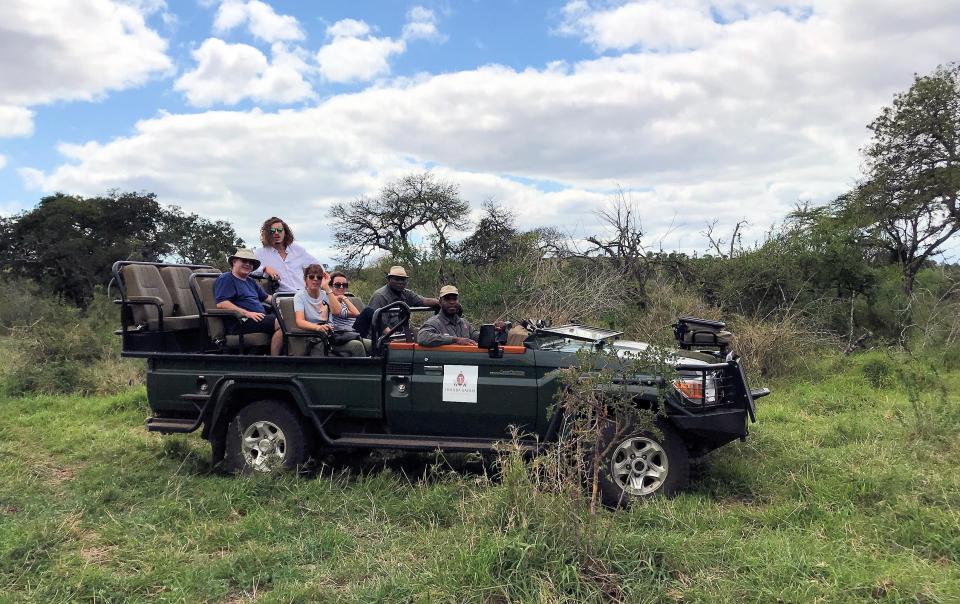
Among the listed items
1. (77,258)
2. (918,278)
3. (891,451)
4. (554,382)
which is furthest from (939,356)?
(77,258)

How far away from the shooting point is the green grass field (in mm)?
3633

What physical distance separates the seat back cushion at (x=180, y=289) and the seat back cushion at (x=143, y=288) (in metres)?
0.14

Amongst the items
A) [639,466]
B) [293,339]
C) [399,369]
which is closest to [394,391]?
[399,369]

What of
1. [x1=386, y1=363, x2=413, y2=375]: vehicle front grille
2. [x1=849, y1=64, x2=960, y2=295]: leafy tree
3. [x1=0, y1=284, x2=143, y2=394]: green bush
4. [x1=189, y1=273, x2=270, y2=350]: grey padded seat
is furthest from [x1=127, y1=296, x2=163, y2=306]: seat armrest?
[x1=849, y1=64, x2=960, y2=295]: leafy tree

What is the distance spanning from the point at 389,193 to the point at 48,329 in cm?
1267

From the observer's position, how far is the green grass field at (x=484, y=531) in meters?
3.63

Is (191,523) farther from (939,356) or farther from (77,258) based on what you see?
(77,258)

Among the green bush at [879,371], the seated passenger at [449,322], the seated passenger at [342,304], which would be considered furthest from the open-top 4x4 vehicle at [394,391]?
the green bush at [879,371]

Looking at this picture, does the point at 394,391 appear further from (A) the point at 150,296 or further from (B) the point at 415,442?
(A) the point at 150,296

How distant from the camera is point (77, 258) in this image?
96.4ft

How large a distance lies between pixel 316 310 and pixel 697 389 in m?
3.04

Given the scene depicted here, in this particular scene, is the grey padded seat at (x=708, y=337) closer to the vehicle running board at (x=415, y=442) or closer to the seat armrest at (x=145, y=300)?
the vehicle running board at (x=415, y=442)

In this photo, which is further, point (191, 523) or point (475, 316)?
point (475, 316)

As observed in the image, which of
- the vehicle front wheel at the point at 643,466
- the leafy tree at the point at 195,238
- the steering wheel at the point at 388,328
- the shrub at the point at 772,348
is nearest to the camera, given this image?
the vehicle front wheel at the point at 643,466
